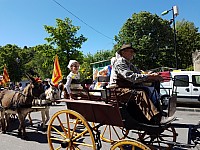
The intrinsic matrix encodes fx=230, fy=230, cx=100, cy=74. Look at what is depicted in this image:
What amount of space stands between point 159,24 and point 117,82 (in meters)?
27.4

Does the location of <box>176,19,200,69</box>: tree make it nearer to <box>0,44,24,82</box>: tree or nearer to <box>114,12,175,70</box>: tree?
<box>114,12,175,70</box>: tree

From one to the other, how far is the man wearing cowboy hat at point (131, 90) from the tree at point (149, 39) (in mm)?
24286

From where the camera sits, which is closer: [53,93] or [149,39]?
[53,93]

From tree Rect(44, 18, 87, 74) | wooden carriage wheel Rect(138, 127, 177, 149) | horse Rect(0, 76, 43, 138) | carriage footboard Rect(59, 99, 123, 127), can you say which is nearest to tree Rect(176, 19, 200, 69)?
tree Rect(44, 18, 87, 74)

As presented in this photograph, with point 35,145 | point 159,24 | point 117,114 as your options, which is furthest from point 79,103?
point 159,24

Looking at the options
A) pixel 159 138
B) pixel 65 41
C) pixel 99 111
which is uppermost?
pixel 65 41

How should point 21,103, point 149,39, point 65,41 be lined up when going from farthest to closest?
point 149,39 → point 65,41 → point 21,103

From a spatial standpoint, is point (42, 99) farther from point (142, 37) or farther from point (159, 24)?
point (159, 24)

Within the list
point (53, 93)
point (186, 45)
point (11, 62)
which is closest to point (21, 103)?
point (53, 93)

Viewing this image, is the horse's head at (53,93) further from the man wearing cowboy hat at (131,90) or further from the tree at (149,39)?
the tree at (149,39)

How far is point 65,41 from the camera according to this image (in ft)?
77.2

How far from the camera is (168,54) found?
27.9 metres

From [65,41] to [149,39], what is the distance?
33.8 ft

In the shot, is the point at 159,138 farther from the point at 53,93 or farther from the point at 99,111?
the point at 53,93
